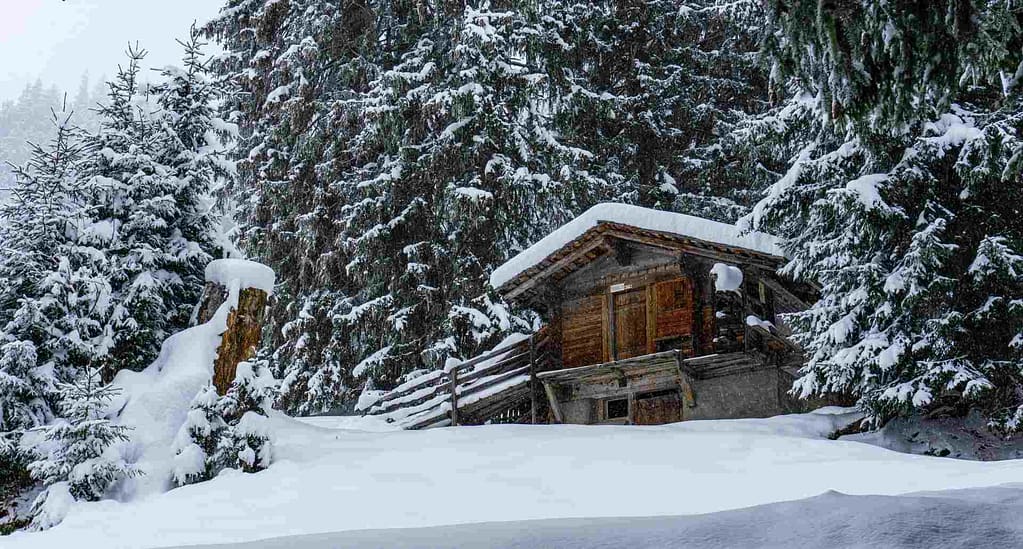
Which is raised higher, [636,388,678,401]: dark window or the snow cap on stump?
the snow cap on stump

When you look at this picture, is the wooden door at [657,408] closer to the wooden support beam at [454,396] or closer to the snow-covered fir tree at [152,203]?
the wooden support beam at [454,396]

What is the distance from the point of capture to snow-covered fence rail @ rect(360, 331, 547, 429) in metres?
22.1

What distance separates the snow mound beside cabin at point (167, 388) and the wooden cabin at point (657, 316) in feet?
27.4

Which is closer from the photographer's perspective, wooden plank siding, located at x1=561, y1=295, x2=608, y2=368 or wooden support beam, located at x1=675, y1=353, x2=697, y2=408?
wooden support beam, located at x1=675, y1=353, x2=697, y2=408

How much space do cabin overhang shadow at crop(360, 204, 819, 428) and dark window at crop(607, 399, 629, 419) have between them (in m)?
0.03

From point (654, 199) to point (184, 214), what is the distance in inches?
694

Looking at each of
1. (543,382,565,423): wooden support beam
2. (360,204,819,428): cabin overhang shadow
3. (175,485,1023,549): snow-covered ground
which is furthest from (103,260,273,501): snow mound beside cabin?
(543,382,565,423): wooden support beam

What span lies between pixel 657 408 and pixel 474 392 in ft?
14.4

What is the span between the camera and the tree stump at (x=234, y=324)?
1509 centimetres

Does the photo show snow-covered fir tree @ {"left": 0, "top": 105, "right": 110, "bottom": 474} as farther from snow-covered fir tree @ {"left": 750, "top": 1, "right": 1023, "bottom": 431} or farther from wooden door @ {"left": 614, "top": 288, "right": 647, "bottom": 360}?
wooden door @ {"left": 614, "top": 288, "right": 647, "bottom": 360}

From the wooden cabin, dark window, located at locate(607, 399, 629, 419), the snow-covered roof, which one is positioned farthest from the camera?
dark window, located at locate(607, 399, 629, 419)

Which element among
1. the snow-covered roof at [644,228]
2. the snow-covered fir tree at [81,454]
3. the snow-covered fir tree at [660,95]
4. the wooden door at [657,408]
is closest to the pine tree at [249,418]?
the snow-covered fir tree at [81,454]

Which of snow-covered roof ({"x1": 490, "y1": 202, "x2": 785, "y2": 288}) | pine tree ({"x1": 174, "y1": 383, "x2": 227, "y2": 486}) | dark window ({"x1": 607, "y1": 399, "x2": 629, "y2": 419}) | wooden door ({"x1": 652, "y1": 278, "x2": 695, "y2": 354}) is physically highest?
snow-covered roof ({"x1": 490, "y1": 202, "x2": 785, "y2": 288})

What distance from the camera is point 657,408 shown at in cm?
2289
